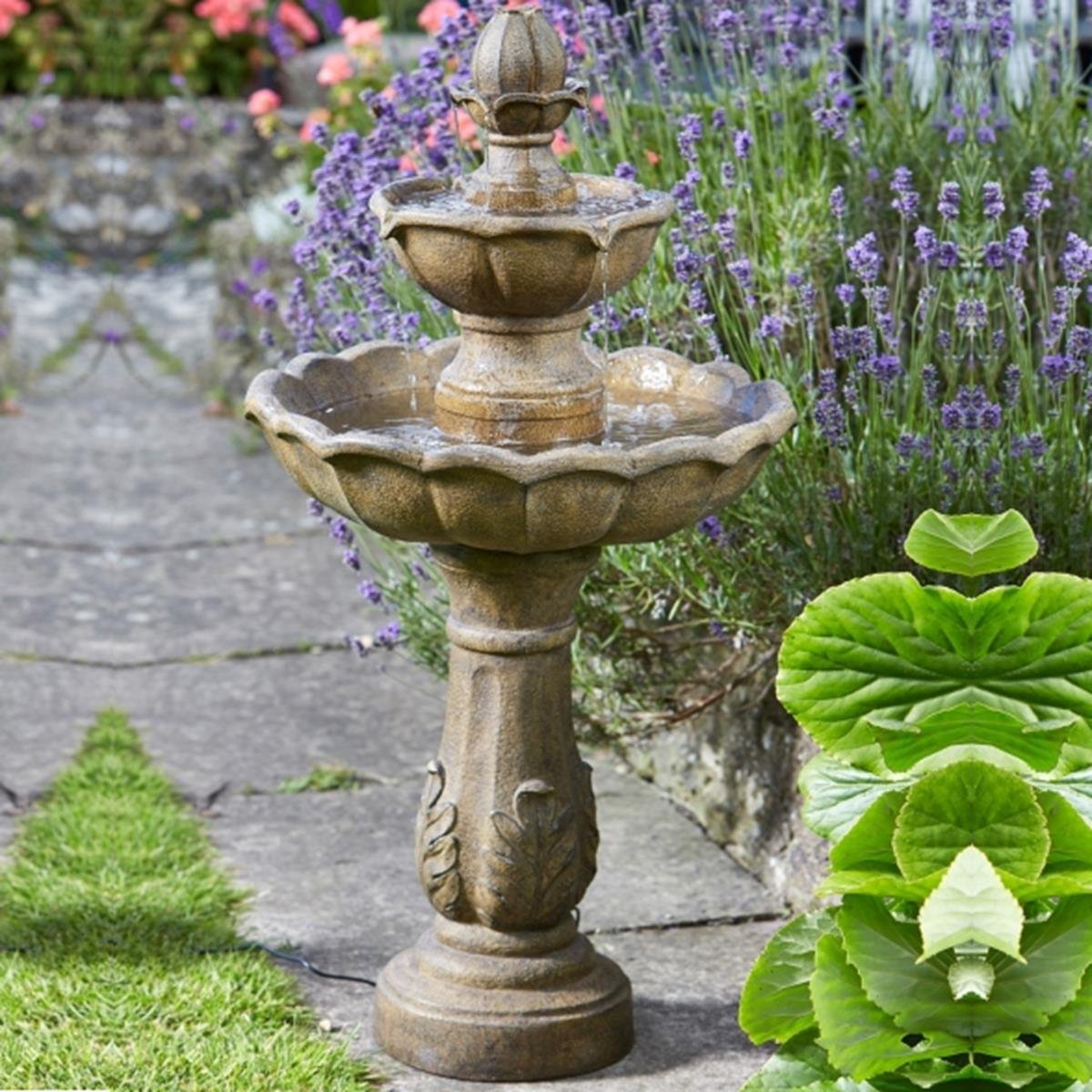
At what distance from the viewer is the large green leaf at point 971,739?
2.83 m

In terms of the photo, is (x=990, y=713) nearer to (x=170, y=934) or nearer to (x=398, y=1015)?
(x=398, y=1015)

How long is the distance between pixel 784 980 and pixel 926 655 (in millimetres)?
576

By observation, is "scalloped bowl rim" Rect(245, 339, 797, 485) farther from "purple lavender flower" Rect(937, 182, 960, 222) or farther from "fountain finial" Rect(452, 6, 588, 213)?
"purple lavender flower" Rect(937, 182, 960, 222)

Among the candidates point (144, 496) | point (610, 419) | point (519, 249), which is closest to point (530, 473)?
point (519, 249)

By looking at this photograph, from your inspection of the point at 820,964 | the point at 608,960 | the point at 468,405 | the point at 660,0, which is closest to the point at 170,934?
the point at 608,960

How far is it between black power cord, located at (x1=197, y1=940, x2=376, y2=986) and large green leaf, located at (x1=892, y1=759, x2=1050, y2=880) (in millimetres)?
1436

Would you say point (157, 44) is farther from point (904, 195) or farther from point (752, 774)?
point (904, 195)

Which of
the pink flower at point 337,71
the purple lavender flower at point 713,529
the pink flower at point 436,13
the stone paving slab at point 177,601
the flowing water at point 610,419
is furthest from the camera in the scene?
the pink flower at point 337,71

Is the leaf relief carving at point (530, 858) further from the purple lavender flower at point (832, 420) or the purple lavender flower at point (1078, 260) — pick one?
the purple lavender flower at point (1078, 260)

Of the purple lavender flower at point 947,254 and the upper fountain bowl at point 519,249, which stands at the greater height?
the upper fountain bowl at point 519,249

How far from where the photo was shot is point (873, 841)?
9.40 feet

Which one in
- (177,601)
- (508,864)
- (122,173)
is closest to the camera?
(508,864)

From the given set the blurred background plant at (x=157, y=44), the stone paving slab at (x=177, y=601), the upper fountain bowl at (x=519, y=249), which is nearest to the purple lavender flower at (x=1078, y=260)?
the upper fountain bowl at (x=519, y=249)

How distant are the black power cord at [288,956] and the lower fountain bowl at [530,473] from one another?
1.04m
